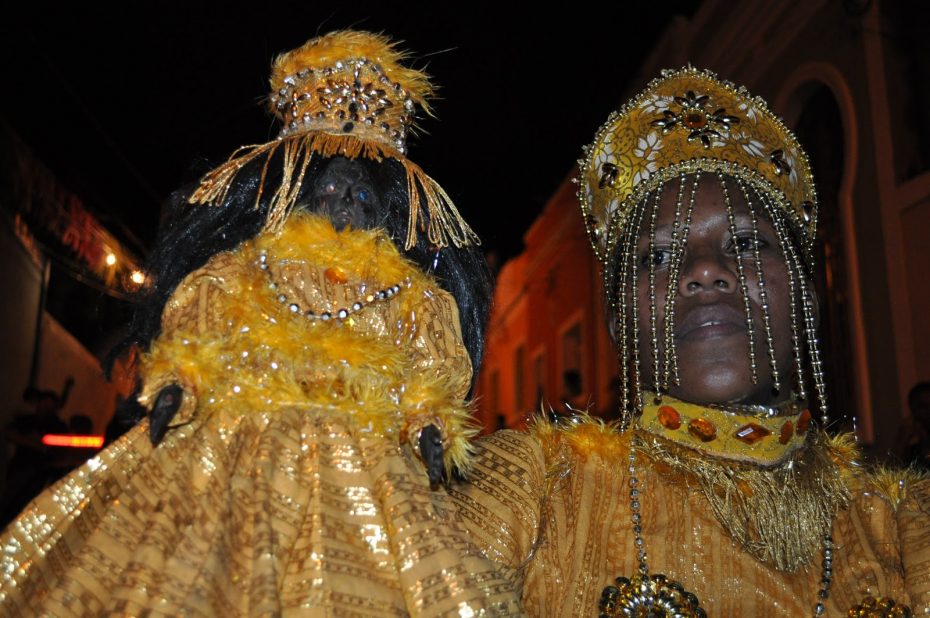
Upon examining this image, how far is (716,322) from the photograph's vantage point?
7.58 feet

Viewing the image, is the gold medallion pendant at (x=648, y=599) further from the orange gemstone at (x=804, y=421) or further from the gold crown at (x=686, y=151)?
the gold crown at (x=686, y=151)

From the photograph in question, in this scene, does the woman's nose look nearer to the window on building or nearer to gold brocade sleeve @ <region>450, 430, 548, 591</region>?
gold brocade sleeve @ <region>450, 430, 548, 591</region>

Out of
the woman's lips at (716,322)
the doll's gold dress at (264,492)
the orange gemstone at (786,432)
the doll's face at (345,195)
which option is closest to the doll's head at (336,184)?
the doll's face at (345,195)

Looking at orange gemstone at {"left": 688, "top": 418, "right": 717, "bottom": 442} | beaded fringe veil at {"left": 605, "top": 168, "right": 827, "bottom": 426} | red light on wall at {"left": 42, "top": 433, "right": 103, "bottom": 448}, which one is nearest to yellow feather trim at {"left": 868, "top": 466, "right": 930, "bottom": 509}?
beaded fringe veil at {"left": 605, "top": 168, "right": 827, "bottom": 426}

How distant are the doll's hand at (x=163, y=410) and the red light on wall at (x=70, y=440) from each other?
4252 mm

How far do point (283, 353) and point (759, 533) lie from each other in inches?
46.4

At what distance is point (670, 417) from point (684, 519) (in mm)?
249

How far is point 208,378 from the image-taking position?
6.21 ft

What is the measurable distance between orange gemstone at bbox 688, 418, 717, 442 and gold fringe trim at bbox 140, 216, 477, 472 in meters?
0.60

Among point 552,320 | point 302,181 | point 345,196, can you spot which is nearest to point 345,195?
point 345,196

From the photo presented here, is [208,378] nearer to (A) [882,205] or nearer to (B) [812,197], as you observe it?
(B) [812,197]

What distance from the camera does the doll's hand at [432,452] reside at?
186 cm

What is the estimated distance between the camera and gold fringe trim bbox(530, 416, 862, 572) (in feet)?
7.22

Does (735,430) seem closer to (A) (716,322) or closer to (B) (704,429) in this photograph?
(B) (704,429)
